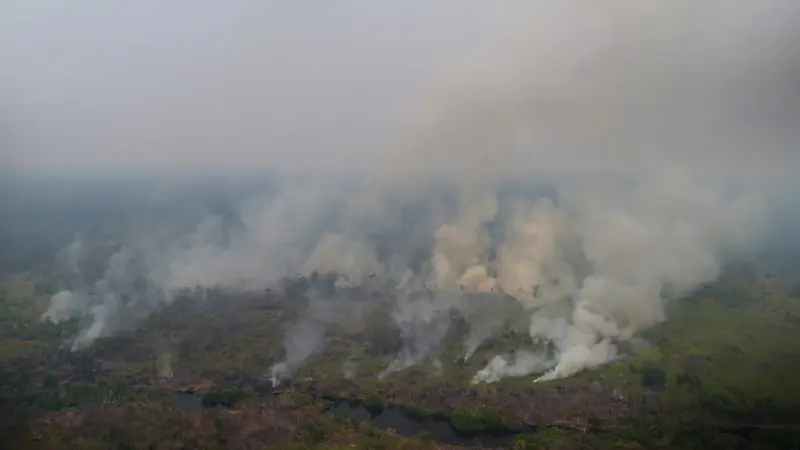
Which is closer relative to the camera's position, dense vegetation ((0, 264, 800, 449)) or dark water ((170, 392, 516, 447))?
dense vegetation ((0, 264, 800, 449))

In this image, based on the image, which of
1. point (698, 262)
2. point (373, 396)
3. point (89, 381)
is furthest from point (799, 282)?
point (89, 381)

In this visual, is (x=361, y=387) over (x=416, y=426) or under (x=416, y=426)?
over

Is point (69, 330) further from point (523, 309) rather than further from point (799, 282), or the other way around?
point (799, 282)

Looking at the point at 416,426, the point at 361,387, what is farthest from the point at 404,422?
the point at 361,387

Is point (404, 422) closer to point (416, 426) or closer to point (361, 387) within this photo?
point (416, 426)

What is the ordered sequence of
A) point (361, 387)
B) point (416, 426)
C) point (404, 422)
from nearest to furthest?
point (416, 426) < point (404, 422) < point (361, 387)

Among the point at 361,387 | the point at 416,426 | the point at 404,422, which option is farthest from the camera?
the point at 361,387

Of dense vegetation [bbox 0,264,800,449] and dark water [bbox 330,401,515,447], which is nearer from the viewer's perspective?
dense vegetation [bbox 0,264,800,449]

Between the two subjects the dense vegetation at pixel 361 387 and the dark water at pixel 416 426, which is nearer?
the dense vegetation at pixel 361 387
